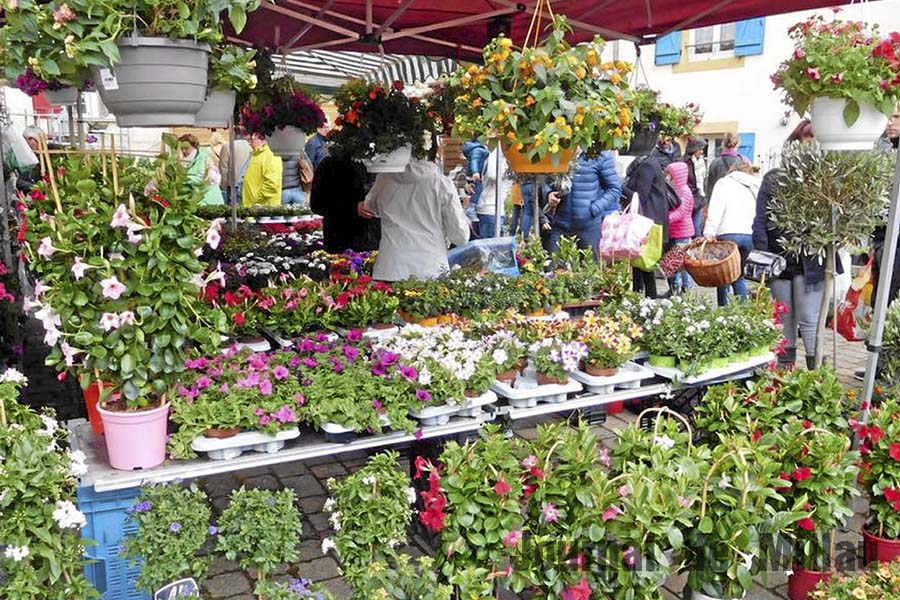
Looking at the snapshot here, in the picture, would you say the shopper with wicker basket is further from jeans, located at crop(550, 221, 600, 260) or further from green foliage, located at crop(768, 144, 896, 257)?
green foliage, located at crop(768, 144, 896, 257)

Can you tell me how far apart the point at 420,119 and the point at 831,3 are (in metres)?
2.29

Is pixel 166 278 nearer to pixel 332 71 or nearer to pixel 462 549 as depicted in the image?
pixel 462 549

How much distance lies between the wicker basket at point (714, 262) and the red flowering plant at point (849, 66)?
188cm

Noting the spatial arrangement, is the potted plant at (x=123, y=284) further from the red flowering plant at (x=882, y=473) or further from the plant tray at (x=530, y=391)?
the red flowering plant at (x=882, y=473)

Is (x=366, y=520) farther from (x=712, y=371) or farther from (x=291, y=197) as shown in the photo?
(x=291, y=197)

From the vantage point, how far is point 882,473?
2.98m

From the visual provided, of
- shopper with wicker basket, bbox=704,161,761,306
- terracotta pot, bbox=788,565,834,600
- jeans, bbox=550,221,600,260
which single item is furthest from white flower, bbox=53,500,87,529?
shopper with wicker basket, bbox=704,161,761,306

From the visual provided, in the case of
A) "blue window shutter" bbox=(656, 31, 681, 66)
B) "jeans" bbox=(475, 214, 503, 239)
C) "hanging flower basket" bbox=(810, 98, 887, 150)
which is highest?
"blue window shutter" bbox=(656, 31, 681, 66)

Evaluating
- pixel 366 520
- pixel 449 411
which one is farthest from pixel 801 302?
A: pixel 366 520

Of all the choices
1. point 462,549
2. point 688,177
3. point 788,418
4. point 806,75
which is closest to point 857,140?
point 806,75

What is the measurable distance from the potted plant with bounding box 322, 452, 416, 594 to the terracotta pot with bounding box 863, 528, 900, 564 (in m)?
1.83

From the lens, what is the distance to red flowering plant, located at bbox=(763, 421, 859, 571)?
270 centimetres

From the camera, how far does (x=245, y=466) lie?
270 centimetres

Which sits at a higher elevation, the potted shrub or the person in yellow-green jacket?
the potted shrub
